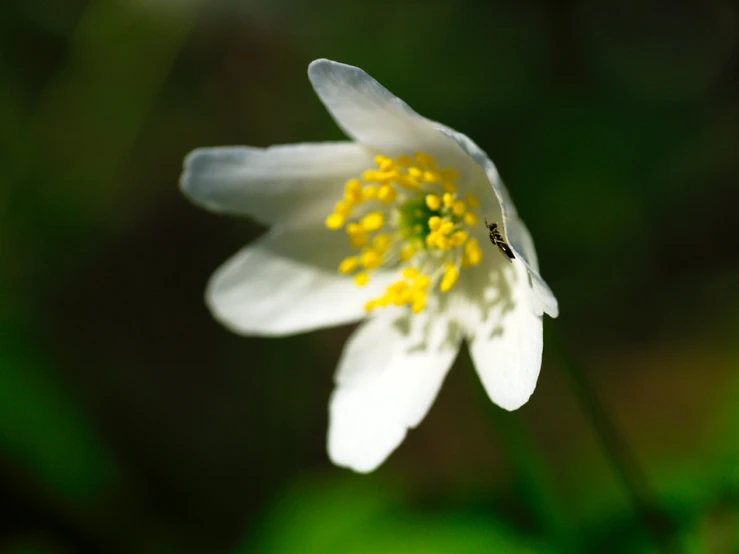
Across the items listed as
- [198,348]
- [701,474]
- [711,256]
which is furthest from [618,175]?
[198,348]

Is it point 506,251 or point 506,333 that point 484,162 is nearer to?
point 506,251

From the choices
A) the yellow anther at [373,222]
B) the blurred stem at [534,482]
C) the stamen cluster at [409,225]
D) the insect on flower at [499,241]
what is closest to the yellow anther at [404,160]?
the stamen cluster at [409,225]

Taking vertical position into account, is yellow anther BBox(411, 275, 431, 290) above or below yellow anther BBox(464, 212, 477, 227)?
below

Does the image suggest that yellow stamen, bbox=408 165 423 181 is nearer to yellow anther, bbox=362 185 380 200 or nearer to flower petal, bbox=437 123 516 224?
yellow anther, bbox=362 185 380 200

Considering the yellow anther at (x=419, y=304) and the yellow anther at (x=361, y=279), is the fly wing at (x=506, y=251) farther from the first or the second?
the yellow anther at (x=361, y=279)

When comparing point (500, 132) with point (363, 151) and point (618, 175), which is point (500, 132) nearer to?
point (618, 175)

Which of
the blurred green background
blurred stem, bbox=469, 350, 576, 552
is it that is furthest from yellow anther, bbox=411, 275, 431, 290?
the blurred green background
